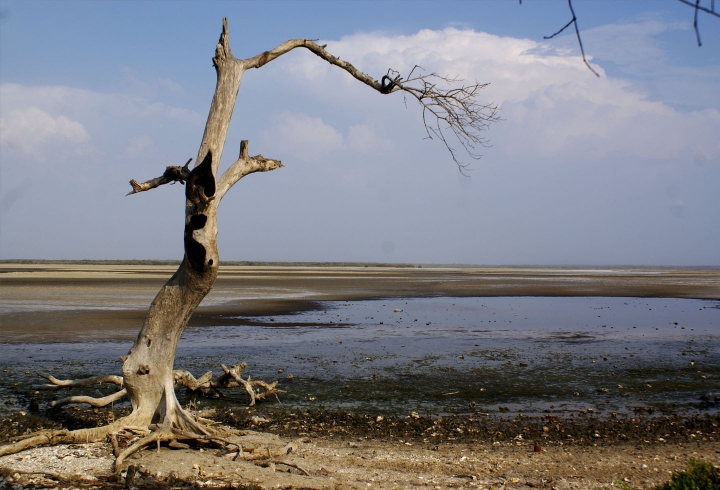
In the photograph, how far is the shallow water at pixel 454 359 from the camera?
428 inches

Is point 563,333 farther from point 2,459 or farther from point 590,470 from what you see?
point 2,459

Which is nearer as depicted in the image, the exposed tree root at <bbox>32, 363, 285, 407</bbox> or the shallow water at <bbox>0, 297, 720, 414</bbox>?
the exposed tree root at <bbox>32, 363, 285, 407</bbox>

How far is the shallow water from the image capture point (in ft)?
35.7

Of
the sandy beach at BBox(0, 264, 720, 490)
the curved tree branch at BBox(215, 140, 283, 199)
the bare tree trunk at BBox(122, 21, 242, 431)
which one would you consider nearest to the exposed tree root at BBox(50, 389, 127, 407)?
the sandy beach at BBox(0, 264, 720, 490)

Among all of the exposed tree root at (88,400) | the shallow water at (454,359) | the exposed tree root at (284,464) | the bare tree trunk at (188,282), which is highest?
the bare tree trunk at (188,282)

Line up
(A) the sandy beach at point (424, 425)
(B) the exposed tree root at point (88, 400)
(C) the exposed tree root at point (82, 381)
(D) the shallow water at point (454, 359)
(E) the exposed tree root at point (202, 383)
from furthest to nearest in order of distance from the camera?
(D) the shallow water at point (454, 359) < (E) the exposed tree root at point (202, 383) < (C) the exposed tree root at point (82, 381) < (B) the exposed tree root at point (88, 400) < (A) the sandy beach at point (424, 425)

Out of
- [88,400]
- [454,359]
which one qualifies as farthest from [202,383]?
[454,359]

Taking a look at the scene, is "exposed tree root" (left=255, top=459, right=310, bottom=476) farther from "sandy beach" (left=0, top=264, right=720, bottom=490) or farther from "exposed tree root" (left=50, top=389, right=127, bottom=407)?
"exposed tree root" (left=50, top=389, right=127, bottom=407)

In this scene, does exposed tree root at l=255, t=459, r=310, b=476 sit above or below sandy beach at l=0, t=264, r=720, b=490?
above

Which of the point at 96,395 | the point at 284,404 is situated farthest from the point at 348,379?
the point at 96,395

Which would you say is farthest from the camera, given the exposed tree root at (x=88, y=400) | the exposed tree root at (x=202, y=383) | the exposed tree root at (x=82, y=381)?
the exposed tree root at (x=202, y=383)

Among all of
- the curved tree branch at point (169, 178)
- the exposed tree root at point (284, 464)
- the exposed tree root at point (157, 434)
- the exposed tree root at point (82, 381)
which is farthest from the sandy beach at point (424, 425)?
the curved tree branch at point (169, 178)

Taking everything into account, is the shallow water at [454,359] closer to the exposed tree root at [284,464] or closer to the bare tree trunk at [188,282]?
the bare tree trunk at [188,282]

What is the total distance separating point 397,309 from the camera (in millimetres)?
27719
